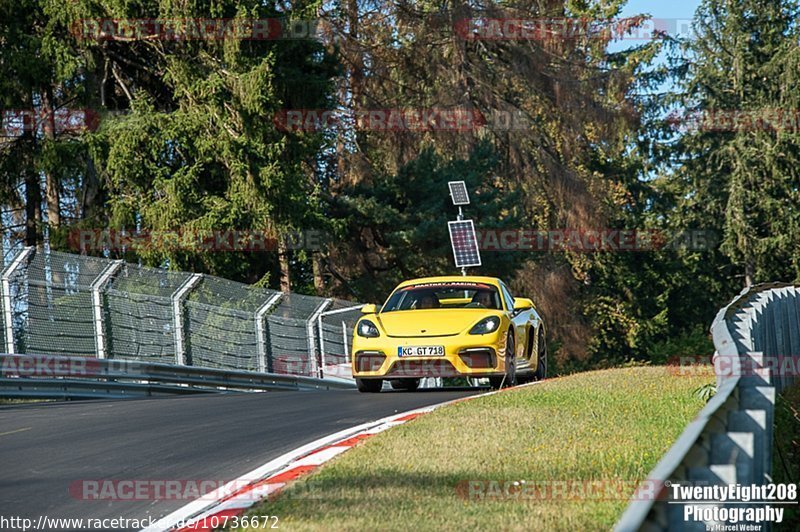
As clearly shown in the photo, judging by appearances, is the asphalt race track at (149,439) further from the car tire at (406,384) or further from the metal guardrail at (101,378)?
the car tire at (406,384)

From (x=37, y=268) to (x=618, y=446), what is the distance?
10.6m

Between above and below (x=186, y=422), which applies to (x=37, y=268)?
above

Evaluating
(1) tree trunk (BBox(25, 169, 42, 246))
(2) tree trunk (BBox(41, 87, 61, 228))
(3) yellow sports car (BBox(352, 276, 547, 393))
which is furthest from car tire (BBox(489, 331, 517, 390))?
(1) tree trunk (BBox(25, 169, 42, 246))

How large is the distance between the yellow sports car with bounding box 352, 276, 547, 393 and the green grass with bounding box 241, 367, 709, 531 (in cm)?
248

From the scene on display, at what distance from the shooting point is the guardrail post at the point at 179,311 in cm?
2042

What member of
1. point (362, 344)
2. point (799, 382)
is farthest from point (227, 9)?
point (799, 382)

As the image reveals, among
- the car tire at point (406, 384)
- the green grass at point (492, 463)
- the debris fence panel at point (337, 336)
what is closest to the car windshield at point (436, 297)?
the car tire at point (406, 384)

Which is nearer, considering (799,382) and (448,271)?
(799,382)

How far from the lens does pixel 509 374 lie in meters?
15.8

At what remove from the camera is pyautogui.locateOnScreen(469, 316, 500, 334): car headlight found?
1512 cm

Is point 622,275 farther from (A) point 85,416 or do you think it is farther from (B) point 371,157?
(A) point 85,416

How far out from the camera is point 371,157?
44781 mm

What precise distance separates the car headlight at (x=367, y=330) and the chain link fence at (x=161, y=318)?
4.37 meters

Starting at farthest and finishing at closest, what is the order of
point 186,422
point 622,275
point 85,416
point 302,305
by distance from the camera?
point 622,275
point 302,305
point 85,416
point 186,422
